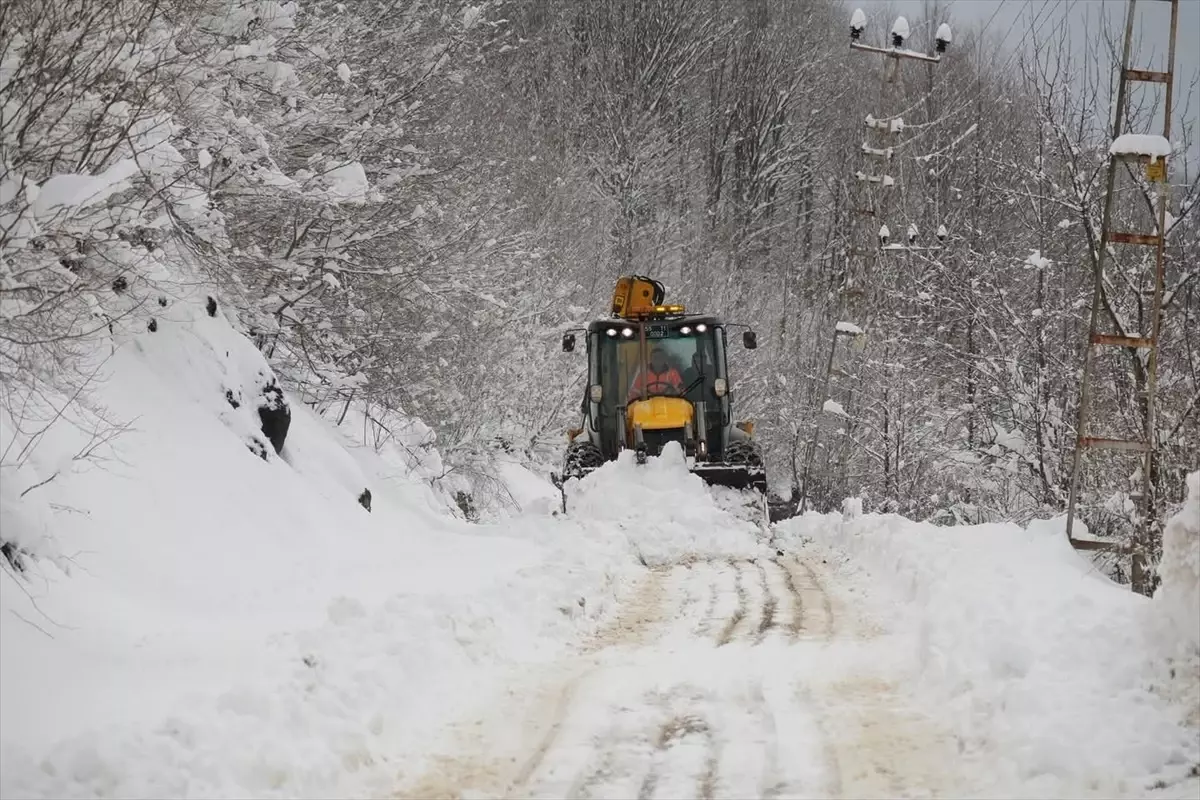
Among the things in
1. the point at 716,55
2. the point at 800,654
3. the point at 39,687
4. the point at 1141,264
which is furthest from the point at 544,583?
the point at 716,55

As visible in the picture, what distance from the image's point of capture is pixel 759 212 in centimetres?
4538

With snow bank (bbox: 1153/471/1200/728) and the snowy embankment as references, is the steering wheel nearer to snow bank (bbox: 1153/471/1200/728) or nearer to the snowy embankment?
the snowy embankment

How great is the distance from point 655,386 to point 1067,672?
10.7m

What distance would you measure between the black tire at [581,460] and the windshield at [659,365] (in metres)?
0.78

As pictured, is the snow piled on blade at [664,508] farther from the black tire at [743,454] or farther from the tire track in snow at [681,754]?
the tire track in snow at [681,754]

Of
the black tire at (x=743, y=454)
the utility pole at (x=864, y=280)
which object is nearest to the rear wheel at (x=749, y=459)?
the black tire at (x=743, y=454)

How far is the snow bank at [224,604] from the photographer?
16.5 ft

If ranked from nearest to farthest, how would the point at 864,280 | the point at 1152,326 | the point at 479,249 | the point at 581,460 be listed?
the point at 1152,326 → the point at 581,460 → the point at 479,249 → the point at 864,280

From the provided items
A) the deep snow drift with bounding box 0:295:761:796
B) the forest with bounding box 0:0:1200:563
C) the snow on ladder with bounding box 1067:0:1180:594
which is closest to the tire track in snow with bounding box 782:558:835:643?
the deep snow drift with bounding box 0:295:761:796

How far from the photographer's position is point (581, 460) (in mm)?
15758

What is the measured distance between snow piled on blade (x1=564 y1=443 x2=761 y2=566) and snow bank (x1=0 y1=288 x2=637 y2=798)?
36.2 inches

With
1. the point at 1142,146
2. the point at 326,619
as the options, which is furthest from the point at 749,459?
the point at 326,619

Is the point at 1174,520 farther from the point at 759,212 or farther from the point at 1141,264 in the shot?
the point at 759,212

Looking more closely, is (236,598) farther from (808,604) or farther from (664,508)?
(664,508)
